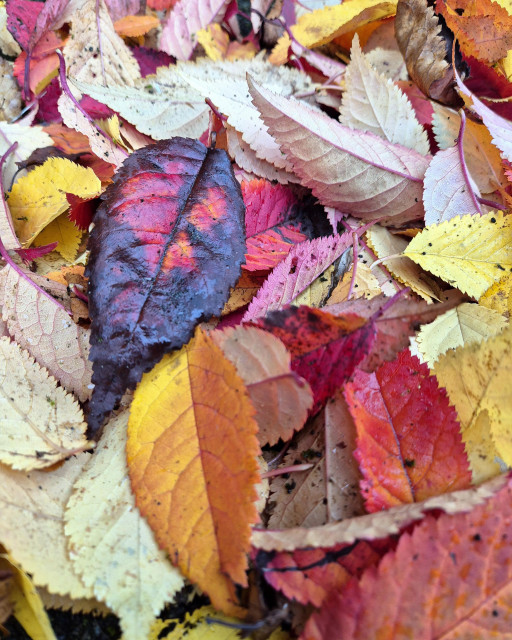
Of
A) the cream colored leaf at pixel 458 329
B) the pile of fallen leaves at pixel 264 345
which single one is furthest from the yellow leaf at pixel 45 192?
the cream colored leaf at pixel 458 329

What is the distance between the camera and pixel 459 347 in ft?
2.35

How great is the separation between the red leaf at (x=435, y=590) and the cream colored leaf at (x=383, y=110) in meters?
0.67

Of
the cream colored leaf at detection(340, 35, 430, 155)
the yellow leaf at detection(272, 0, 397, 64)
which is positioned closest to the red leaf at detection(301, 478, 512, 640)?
the cream colored leaf at detection(340, 35, 430, 155)

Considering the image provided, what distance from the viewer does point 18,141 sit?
39.1 inches

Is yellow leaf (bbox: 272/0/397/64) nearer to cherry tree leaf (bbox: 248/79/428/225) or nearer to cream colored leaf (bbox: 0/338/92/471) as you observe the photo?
cherry tree leaf (bbox: 248/79/428/225)

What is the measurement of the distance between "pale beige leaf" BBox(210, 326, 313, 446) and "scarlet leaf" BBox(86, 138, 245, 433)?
0.22 feet

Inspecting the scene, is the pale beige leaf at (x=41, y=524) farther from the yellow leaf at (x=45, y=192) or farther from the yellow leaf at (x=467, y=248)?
the yellow leaf at (x=467, y=248)

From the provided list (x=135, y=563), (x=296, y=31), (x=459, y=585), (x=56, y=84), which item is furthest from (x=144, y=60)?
(x=459, y=585)

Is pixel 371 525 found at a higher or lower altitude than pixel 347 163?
lower

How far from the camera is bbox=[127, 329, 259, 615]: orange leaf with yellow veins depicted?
559 mm

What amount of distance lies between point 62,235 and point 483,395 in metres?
0.74

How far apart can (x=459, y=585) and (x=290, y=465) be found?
0.82ft


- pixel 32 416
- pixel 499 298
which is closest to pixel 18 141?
pixel 32 416

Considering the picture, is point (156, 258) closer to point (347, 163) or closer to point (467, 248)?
point (347, 163)
